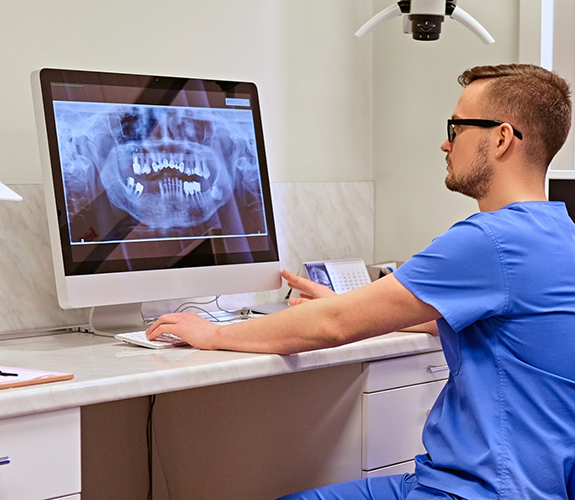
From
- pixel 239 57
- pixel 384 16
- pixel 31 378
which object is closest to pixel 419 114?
pixel 384 16

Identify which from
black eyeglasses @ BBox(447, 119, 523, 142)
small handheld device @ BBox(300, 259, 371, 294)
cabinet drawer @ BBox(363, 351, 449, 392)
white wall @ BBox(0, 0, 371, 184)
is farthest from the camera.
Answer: small handheld device @ BBox(300, 259, 371, 294)

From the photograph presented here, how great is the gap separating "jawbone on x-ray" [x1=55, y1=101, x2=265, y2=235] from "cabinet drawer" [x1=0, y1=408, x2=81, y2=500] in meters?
0.59

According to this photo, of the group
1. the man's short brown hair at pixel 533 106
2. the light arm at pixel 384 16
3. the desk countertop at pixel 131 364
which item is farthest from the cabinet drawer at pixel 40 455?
the light arm at pixel 384 16

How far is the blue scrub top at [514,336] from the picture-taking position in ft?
3.90

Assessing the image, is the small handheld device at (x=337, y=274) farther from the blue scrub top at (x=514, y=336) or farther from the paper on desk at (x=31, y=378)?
the paper on desk at (x=31, y=378)

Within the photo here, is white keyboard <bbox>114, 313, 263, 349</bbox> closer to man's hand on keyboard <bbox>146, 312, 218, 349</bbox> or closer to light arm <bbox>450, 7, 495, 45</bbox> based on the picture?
man's hand on keyboard <bbox>146, 312, 218, 349</bbox>

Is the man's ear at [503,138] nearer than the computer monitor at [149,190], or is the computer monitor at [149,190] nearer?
the man's ear at [503,138]

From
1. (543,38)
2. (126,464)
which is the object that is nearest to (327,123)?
(543,38)

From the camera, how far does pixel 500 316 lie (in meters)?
1.22

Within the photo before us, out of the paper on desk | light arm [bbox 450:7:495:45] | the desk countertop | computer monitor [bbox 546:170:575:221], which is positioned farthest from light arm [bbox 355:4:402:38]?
the paper on desk

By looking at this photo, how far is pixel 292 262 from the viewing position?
2324 millimetres

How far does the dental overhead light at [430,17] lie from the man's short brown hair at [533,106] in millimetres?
609

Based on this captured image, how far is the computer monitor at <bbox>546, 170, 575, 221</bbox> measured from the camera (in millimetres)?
2057

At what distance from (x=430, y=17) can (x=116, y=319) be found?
45.6 inches
